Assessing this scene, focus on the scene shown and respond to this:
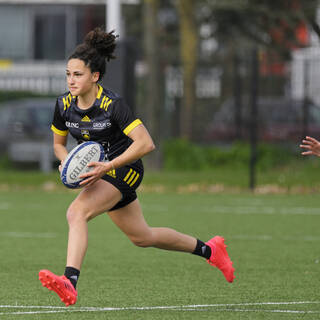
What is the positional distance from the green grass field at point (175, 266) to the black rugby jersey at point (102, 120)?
1198mm

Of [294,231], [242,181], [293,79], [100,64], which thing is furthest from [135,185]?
[293,79]

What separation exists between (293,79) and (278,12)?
4002 millimetres

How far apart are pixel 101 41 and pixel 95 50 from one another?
0.09m

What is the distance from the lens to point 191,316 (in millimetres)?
6629


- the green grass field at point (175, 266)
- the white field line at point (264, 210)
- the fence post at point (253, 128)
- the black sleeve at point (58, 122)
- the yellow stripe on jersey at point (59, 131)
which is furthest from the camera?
the fence post at point (253, 128)

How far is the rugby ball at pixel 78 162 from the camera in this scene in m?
6.71

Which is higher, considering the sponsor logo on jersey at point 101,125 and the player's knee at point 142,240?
the sponsor logo on jersey at point 101,125

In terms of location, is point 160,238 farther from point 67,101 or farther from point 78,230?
point 67,101

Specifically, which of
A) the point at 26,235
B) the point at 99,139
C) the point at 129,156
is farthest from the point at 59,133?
the point at 26,235

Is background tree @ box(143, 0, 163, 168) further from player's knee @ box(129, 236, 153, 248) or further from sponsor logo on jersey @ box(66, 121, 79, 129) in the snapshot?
sponsor logo on jersey @ box(66, 121, 79, 129)

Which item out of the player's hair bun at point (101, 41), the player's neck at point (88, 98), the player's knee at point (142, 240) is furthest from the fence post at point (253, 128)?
the player's neck at point (88, 98)

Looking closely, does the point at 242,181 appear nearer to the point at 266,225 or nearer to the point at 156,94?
the point at 156,94

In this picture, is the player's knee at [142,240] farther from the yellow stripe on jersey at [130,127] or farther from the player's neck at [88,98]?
the player's neck at [88,98]

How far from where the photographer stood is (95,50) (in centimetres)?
705
